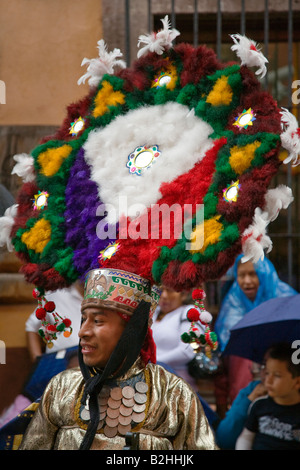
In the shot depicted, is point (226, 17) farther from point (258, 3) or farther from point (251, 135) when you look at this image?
point (251, 135)

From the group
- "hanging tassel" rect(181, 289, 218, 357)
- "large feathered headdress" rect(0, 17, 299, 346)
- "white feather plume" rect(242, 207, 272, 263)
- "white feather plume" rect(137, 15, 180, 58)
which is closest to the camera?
"white feather plume" rect(242, 207, 272, 263)

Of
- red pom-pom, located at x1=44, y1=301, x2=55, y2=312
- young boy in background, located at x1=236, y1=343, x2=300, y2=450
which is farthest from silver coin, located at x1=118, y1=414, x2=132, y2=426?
young boy in background, located at x1=236, y1=343, x2=300, y2=450

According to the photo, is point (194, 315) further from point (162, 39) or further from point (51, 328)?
point (162, 39)

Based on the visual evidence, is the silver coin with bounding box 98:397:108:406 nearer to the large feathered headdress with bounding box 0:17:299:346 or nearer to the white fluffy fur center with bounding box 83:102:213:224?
the large feathered headdress with bounding box 0:17:299:346

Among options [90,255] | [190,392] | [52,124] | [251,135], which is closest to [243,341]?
[190,392]

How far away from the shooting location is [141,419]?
284 cm

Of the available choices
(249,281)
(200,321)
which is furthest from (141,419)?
(249,281)

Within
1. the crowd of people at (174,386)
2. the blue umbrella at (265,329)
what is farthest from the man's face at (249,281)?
the blue umbrella at (265,329)

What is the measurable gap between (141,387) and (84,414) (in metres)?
0.25

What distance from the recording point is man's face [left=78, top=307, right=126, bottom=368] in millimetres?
2824

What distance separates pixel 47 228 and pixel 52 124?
2.32 metres

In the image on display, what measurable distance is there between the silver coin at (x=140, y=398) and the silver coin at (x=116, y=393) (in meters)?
0.06

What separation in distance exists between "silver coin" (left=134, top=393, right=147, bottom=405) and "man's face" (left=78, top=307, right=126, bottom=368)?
18cm

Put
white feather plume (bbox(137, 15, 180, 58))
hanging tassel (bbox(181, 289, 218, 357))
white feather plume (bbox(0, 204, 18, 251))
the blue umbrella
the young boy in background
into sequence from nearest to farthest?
1. hanging tassel (bbox(181, 289, 218, 357))
2. white feather plume (bbox(137, 15, 180, 58))
3. white feather plume (bbox(0, 204, 18, 251))
4. the young boy in background
5. the blue umbrella
